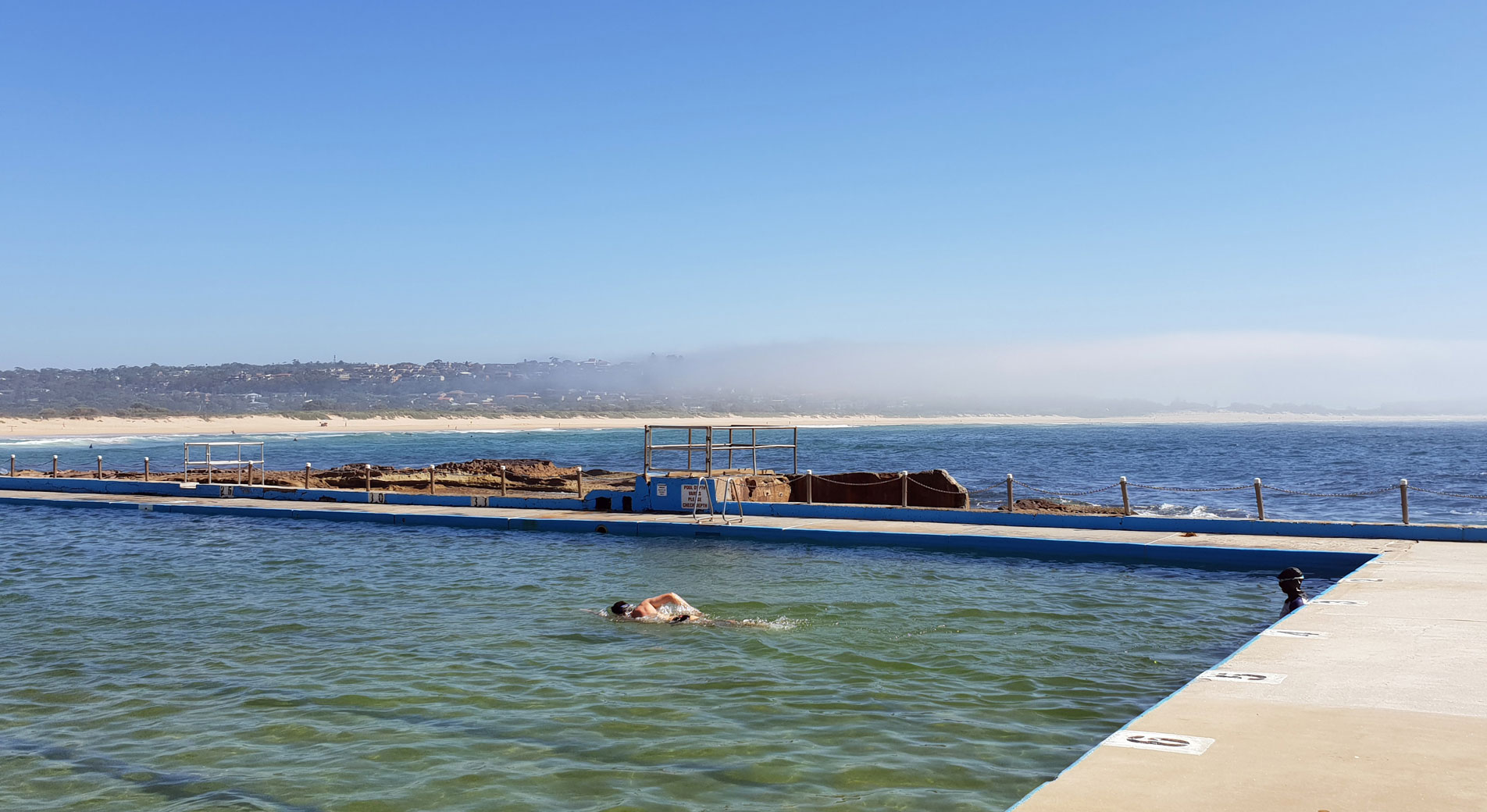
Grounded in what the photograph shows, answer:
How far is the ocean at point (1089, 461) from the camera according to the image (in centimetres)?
3666

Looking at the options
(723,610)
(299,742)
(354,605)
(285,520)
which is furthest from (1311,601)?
(285,520)

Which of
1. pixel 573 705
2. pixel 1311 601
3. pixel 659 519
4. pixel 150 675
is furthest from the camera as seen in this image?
pixel 659 519

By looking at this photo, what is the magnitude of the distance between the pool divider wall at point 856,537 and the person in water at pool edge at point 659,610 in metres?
6.69

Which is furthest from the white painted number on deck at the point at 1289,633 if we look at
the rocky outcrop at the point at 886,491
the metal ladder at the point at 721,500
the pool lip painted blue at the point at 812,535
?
the rocky outcrop at the point at 886,491

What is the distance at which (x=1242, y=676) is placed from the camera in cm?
777

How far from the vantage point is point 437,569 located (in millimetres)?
16953

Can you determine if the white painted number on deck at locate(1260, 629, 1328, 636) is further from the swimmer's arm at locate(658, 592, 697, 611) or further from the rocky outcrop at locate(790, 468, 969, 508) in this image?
the rocky outcrop at locate(790, 468, 969, 508)

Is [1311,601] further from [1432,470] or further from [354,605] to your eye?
[1432,470]

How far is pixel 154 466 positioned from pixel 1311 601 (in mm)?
53990

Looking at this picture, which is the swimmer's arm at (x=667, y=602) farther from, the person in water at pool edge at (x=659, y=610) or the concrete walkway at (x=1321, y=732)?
the concrete walkway at (x=1321, y=732)

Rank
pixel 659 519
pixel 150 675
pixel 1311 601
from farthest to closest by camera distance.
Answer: pixel 659 519 → pixel 1311 601 → pixel 150 675

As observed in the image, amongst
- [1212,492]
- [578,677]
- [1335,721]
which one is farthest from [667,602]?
[1212,492]

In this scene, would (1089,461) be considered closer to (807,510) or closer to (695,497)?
(807,510)

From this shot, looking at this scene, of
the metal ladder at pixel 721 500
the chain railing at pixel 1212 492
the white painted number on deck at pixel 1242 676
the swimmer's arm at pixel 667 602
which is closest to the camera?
the white painted number on deck at pixel 1242 676
